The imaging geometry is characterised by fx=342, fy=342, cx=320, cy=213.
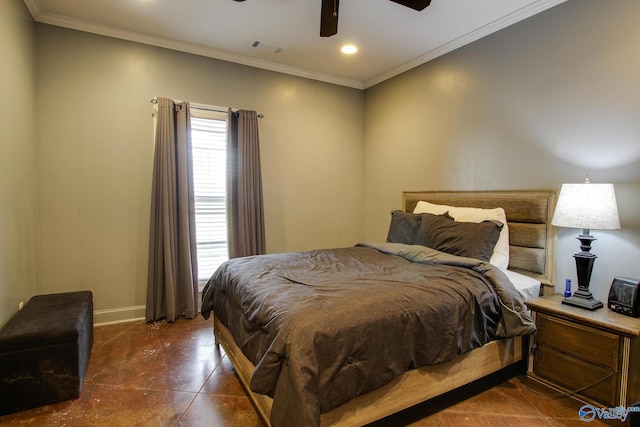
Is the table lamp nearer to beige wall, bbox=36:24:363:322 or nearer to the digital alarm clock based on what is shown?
the digital alarm clock

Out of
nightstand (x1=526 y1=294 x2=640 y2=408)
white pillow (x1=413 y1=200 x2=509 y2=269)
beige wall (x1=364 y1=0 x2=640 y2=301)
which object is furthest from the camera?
white pillow (x1=413 y1=200 x2=509 y2=269)

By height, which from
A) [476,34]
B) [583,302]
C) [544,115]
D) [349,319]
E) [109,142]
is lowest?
[583,302]

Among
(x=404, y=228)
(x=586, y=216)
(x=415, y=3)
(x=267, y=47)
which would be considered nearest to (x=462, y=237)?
(x=404, y=228)

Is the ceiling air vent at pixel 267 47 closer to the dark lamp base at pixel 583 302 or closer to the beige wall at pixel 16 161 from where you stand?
the beige wall at pixel 16 161

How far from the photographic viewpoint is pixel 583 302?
220cm

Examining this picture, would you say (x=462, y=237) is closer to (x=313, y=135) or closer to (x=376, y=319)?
(x=376, y=319)

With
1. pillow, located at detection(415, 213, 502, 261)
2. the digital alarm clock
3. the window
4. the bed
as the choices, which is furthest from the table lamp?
the window

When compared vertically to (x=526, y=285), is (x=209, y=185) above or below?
above

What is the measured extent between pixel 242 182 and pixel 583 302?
10.2ft

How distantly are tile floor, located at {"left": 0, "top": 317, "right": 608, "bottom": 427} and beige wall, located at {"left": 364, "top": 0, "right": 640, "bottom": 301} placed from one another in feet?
3.21

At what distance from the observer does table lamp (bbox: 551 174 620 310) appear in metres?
2.10

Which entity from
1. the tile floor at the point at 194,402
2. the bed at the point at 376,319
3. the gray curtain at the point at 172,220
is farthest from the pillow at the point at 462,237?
the gray curtain at the point at 172,220

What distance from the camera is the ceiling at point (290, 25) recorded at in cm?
277

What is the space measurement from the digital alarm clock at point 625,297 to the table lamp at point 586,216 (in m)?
0.11
